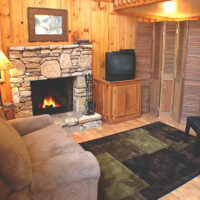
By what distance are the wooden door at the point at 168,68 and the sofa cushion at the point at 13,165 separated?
331 centimetres

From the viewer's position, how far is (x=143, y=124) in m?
4.09

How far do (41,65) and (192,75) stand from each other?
258cm

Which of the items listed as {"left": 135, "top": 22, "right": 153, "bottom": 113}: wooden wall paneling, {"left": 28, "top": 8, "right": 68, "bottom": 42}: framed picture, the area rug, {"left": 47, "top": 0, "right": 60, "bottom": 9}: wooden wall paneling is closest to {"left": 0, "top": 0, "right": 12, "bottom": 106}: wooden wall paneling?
{"left": 28, "top": 8, "right": 68, "bottom": 42}: framed picture

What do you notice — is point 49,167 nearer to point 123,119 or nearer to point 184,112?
point 123,119

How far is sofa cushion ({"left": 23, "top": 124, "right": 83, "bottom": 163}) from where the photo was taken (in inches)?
80.1

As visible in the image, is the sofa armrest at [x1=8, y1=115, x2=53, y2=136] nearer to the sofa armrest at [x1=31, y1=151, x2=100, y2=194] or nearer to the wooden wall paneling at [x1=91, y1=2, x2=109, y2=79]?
the sofa armrest at [x1=31, y1=151, x2=100, y2=194]

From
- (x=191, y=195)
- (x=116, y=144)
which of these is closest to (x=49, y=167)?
(x=191, y=195)

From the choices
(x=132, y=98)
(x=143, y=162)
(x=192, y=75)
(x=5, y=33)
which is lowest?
(x=143, y=162)

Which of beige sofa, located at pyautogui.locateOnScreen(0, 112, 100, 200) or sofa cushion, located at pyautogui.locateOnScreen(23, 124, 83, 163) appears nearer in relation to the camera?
beige sofa, located at pyautogui.locateOnScreen(0, 112, 100, 200)

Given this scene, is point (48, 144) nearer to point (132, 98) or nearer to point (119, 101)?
point (119, 101)

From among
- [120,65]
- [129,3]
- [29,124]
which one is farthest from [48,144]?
[129,3]

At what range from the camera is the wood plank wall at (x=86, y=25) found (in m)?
3.15

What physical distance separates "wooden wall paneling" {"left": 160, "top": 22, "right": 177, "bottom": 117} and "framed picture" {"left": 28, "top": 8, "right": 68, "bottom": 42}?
1.86 m

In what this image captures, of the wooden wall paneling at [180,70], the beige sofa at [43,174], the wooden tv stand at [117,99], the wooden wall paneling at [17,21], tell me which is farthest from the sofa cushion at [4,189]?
the wooden wall paneling at [180,70]
